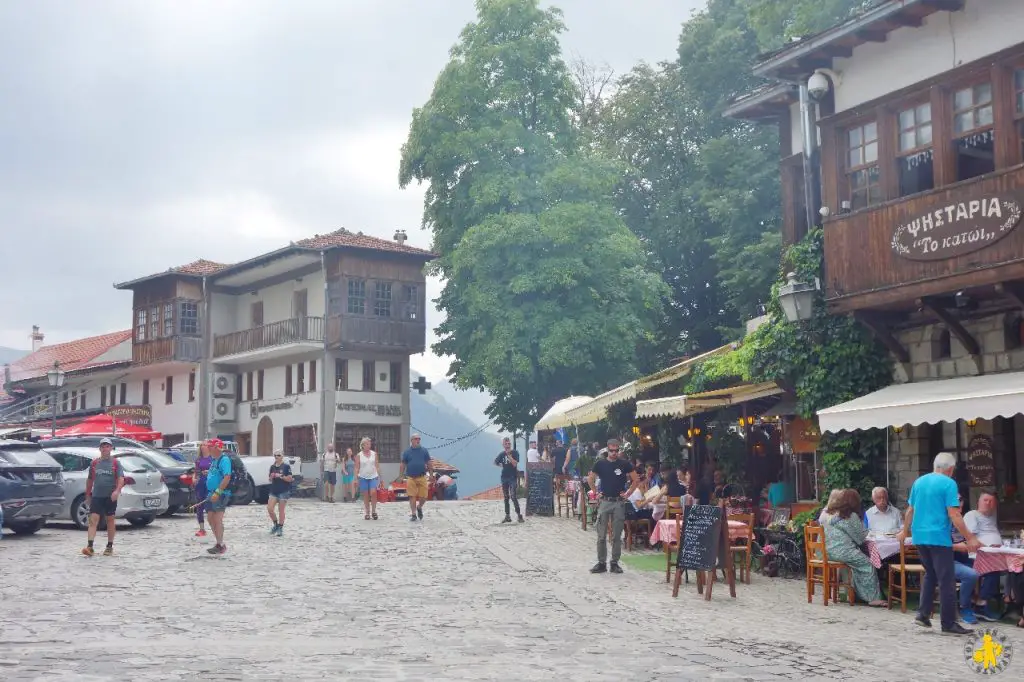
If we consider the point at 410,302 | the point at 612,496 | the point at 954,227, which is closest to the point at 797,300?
the point at 954,227

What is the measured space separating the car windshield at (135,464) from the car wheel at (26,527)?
2109 millimetres

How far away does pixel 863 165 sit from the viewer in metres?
16.6

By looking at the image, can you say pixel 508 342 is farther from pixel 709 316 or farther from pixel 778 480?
pixel 778 480

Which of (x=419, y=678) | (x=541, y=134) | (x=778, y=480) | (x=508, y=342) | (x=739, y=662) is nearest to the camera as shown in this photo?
(x=419, y=678)

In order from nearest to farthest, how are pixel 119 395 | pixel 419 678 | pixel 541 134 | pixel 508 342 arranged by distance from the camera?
1. pixel 419 678
2. pixel 508 342
3. pixel 541 134
4. pixel 119 395

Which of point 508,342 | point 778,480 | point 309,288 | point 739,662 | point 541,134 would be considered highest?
point 541,134

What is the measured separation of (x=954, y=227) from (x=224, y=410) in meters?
40.7

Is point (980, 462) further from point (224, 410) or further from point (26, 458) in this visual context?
point (224, 410)

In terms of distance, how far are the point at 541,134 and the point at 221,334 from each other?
19033mm

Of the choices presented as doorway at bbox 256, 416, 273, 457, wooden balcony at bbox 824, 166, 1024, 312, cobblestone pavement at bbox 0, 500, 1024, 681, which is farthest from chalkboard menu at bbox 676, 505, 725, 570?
doorway at bbox 256, 416, 273, 457

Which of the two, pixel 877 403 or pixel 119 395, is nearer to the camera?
pixel 877 403

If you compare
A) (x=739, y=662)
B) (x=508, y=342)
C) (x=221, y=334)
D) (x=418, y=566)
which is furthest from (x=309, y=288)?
(x=739, y=662)

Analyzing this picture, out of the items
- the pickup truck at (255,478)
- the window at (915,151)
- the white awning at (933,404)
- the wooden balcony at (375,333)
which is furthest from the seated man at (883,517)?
the wooden balcony at (375,333)

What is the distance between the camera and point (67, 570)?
16391mm
